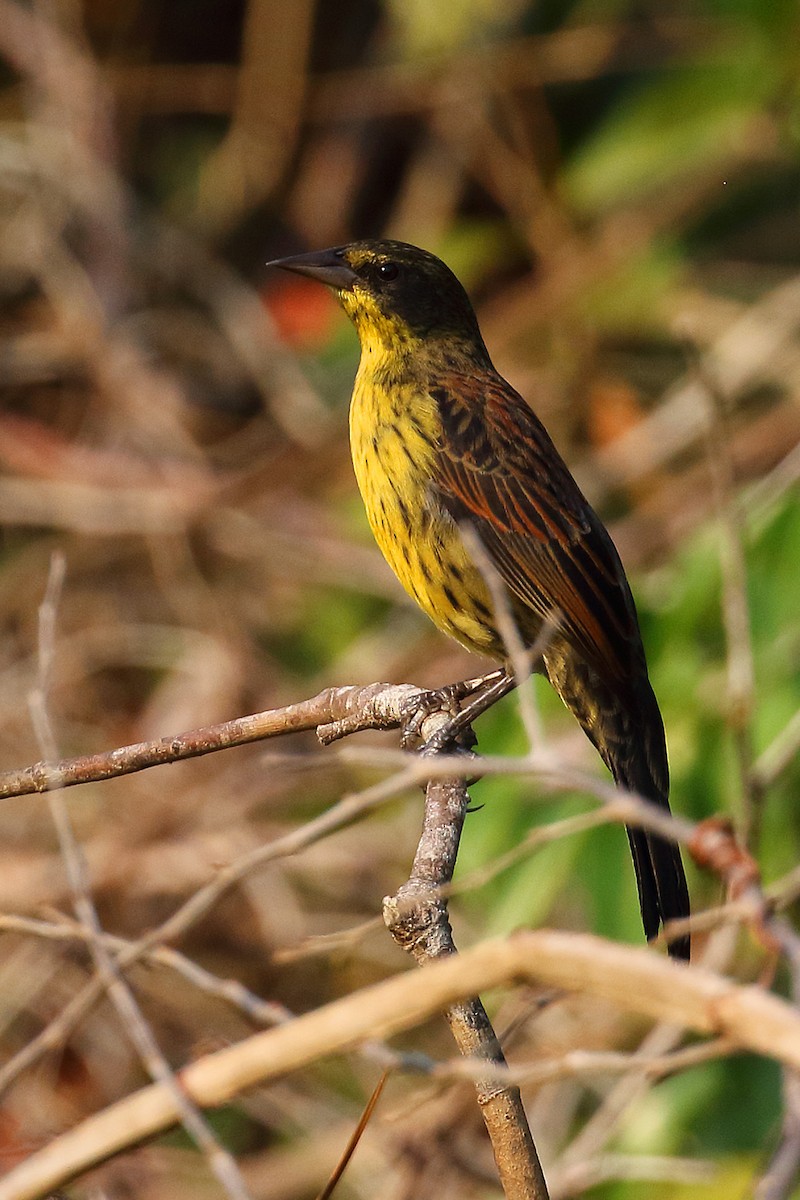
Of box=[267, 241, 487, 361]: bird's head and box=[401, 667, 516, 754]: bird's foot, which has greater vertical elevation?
box=[267, 241, 487, 361]: bird's head

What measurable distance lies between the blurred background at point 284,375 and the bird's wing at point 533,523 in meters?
1.15

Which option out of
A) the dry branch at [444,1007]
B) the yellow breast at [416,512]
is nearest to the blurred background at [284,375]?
the yellow breast at [416,512]

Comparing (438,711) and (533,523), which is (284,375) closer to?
(533,523)

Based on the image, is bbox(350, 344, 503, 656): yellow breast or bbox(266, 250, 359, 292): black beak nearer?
bbox(350, 344, 503, 656): yellow breast

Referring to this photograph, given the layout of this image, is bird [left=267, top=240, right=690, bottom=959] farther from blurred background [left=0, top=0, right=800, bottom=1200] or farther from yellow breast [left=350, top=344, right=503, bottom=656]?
blurred background [left=0, top=0, right=800, bottom=1200]

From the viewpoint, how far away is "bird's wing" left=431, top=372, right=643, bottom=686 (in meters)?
3.95

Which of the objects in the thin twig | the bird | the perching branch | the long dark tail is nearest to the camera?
the thin twig

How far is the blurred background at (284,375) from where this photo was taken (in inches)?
248

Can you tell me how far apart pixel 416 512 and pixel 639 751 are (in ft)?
2.67

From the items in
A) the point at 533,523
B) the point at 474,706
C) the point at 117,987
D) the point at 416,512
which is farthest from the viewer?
the point at 533,523

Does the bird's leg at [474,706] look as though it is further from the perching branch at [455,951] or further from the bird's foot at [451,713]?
the perching branch at [455,951]

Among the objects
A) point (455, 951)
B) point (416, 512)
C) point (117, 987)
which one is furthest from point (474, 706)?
point (117, 987)

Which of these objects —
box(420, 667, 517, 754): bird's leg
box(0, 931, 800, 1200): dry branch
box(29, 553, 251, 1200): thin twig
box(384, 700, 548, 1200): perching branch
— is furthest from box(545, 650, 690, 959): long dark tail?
box(0, 931, 800, 1200): dry branch

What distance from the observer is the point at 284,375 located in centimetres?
766
